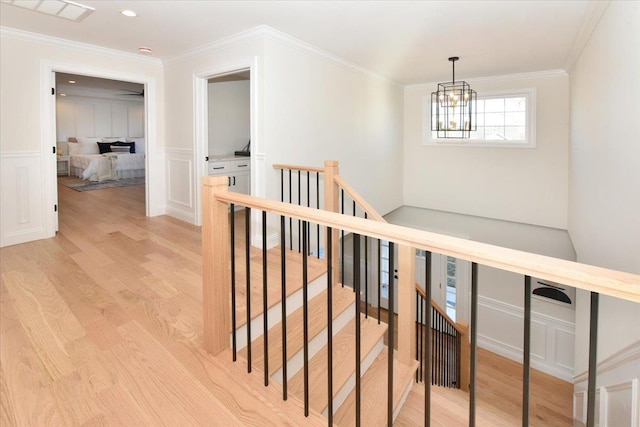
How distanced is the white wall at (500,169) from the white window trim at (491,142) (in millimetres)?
56

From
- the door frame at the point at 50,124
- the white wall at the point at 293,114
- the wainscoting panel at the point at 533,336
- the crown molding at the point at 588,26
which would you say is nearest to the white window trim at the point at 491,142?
the white wall at the point at 293,114

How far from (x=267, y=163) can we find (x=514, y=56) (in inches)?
136

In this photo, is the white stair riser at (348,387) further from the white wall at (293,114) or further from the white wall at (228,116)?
the white wall at (228,116)

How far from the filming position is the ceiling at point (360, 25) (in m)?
3.00

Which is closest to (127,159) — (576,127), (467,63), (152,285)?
(152,285)

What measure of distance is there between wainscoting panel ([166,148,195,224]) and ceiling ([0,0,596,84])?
4.16ft

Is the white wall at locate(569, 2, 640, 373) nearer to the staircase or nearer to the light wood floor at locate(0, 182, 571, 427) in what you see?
the light wood floor at locate(0, 182, 571, 427)

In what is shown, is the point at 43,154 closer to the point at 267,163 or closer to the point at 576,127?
the point at 267,163

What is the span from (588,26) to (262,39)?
303 cm

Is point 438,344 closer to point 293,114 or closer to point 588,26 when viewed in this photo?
point 293,114

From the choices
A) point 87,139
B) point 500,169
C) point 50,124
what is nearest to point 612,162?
point 500,169

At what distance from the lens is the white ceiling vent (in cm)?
293

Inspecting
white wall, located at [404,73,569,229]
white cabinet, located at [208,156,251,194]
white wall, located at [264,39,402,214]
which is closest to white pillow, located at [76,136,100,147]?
white cabinet, located at [208,156,251,194]

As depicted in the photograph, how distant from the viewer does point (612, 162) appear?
258 centimetres
